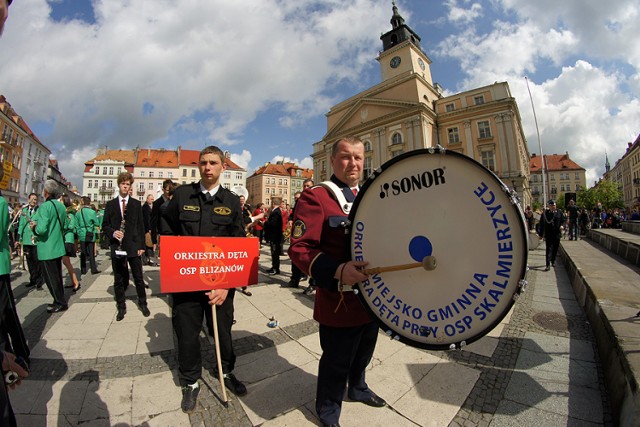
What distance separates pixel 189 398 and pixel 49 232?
13.4 ft

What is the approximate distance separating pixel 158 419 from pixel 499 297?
259 cm

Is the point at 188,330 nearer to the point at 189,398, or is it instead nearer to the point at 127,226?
the point at 189,398

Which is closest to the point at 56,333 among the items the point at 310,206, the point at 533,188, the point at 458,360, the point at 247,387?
the point at 247,387

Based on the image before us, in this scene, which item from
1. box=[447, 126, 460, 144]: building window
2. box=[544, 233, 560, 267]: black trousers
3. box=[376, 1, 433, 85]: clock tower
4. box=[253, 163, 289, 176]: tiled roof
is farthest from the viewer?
box=[253, 163, 289, 176]: tiled roof

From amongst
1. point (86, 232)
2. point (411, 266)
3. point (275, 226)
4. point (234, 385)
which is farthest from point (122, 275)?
point (411, 266)

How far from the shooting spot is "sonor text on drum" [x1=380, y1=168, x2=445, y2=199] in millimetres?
1390

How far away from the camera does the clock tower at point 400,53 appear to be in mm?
47938

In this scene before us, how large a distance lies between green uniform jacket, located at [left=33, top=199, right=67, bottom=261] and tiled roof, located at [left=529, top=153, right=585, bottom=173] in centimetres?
10336

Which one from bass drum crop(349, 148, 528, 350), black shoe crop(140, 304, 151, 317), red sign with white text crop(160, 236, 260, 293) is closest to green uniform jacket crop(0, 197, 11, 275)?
red sign with white text crop(160, 236, 260, 293)

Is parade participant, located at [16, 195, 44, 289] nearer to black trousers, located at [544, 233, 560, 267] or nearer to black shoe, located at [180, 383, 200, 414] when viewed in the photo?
black shoe, located at [180, 383, 200, 414]

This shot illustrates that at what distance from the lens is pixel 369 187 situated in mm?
1642

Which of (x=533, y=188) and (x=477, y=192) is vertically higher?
(x=533, y=188)

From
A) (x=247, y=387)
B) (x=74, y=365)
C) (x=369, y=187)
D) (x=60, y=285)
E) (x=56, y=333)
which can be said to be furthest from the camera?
(x=60, y=285)

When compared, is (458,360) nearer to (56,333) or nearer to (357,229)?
(357,229)
